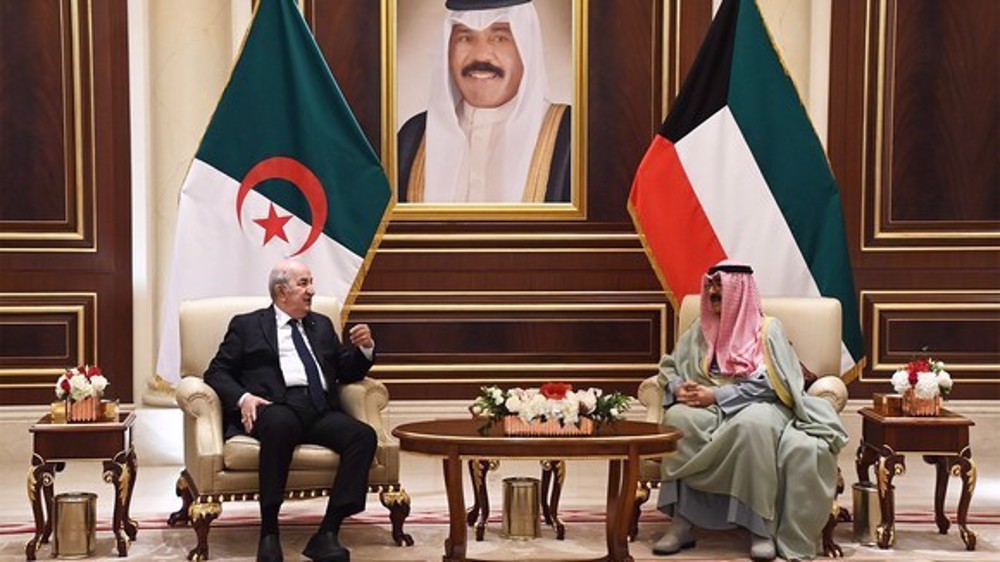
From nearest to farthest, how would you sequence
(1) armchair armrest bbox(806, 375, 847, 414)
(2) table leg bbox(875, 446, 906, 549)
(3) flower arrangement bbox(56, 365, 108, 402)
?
(3) flower arrangement bbox(56, 365, 108, 402)
(2) table leg bbox(875, 446, 906, 549)
(1) armchair armrest bbox(806, 375, 847, 414)

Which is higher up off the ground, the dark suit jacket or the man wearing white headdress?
the man wearing white headdress

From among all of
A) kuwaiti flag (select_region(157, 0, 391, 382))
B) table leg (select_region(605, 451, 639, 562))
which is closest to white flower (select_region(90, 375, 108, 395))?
kuwaiti flag (select_region(157, 0, 391, 382))

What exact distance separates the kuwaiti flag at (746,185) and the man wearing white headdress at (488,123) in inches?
44.1

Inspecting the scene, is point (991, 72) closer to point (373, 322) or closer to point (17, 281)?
point (373, 322)

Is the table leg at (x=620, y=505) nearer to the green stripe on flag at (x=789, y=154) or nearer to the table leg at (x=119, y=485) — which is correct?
the green stripe on flag at (x=789, y=154)

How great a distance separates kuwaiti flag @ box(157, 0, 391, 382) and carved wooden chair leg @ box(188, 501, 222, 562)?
4.58 ft

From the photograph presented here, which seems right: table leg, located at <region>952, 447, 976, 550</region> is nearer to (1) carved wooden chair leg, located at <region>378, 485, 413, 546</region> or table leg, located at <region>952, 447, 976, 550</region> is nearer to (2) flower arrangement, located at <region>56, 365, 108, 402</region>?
(1) carved wooden chair leg, located at <region>378, 485, 413, 546</region>

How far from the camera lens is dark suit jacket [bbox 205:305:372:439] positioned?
546cm

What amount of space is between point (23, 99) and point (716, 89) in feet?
12.2

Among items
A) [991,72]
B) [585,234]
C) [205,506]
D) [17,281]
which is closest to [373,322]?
[585,234]

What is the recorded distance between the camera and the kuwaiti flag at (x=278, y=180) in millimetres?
6309

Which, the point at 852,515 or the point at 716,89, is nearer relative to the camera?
the point at 852,515

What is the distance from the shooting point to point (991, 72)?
748 cm

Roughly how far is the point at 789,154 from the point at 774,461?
1819 mm
